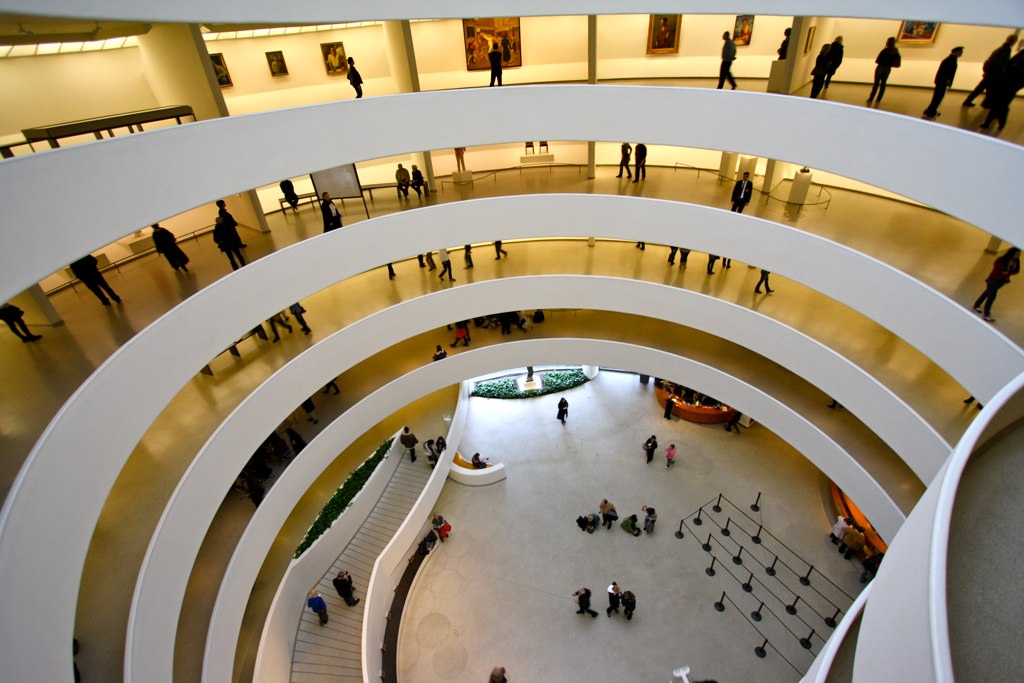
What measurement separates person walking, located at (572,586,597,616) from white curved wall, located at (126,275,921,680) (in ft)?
23.4

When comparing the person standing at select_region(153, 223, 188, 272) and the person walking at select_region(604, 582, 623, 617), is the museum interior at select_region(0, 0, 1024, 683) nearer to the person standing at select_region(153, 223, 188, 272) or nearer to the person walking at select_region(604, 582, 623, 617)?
Answer: the person standing at select_region(153, 223, 188, 272)

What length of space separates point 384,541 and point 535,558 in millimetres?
4791

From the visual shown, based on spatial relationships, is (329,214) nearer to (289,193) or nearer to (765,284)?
(289,193)

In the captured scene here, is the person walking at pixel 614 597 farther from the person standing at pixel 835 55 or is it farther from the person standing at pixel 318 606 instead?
the person standing at pixel 835 55

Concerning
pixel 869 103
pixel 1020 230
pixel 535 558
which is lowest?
pixel 535 558

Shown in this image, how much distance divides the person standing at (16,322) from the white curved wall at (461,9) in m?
5.88

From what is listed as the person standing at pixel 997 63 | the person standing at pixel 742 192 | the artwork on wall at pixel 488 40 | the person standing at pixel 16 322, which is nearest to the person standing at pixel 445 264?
the artwork on wall at pixel 488 40

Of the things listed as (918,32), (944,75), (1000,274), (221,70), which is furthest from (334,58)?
(1000,274)

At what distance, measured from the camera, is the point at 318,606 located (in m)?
13.8

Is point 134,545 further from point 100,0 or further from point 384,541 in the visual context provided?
point 100,0

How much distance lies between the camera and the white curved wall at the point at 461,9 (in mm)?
7680

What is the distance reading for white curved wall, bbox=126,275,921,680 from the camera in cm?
862

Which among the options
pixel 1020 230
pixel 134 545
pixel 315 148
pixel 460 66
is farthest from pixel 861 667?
pixel 460 66

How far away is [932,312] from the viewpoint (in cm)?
994
